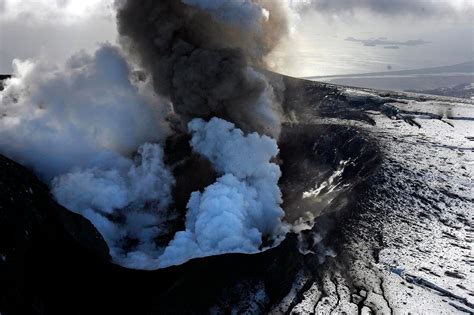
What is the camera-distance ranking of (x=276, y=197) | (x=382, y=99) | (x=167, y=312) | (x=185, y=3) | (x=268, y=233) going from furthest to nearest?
(x=382, y=99) < (x=185, y=3) < (x=276, y=197) < (x=268, y=233) < (x=167, y=312)

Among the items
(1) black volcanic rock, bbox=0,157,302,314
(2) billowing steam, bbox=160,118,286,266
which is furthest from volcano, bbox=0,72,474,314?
(2) billowing steam, bbox=160,118,286,266

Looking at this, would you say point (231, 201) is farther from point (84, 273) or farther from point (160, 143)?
point (160, 143)

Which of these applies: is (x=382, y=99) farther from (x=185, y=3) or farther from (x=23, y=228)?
(x=23, y=228)

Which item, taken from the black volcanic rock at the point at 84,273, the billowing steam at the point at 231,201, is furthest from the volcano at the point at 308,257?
the billowing steam at the point at 231,201

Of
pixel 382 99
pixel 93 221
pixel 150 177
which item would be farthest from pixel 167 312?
pixel 382 99

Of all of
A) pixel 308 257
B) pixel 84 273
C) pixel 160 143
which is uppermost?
pixel 160 143

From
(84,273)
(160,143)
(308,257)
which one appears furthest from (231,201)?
(160,143)
